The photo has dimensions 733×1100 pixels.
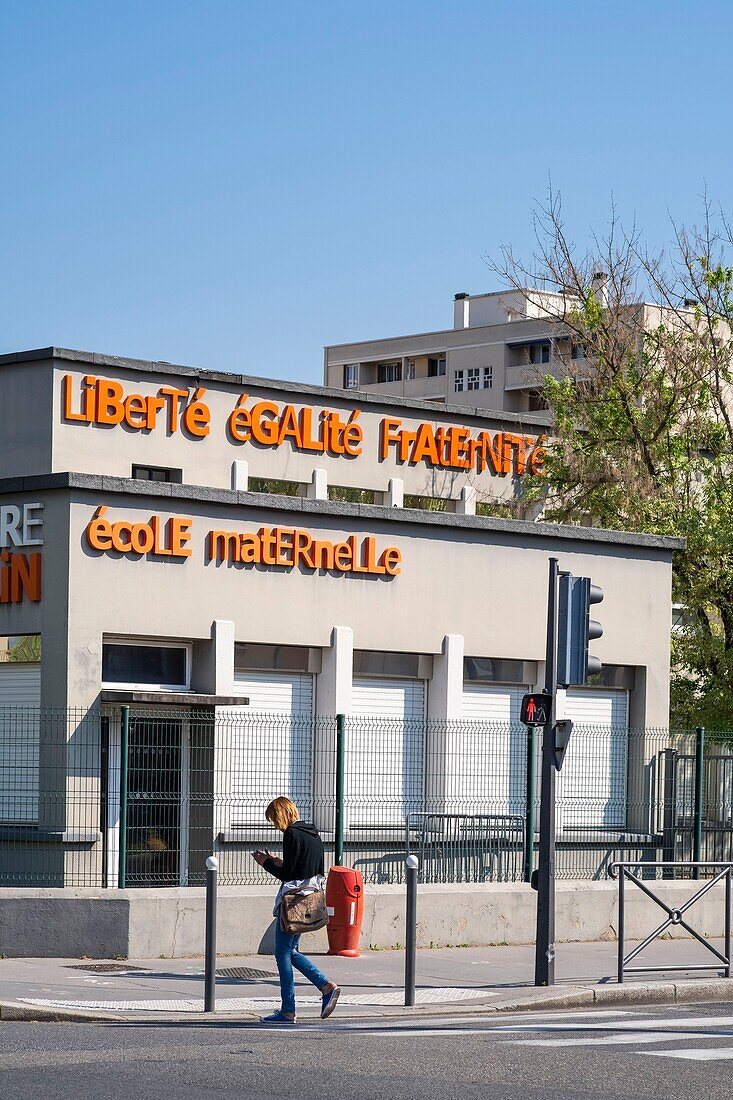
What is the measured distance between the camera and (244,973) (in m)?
15.4

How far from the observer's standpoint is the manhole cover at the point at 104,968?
15.1 meters

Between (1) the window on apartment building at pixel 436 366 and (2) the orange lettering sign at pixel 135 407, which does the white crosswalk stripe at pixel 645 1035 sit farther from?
(1) the window on apartment building at pixel 436 366

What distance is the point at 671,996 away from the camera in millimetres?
15023

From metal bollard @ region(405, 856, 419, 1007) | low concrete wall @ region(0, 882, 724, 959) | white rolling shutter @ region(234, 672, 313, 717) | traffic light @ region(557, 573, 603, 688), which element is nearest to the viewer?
metal bollard @ region(405, 856, 419, 1007)

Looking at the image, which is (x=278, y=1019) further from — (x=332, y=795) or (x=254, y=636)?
(x=254, y=636)

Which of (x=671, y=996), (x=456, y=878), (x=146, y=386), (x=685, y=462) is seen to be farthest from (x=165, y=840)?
(x=685, y=462)

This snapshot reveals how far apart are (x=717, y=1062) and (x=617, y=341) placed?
20.3 metres

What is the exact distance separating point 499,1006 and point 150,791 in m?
4.71

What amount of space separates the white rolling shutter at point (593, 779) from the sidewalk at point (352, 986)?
310cm

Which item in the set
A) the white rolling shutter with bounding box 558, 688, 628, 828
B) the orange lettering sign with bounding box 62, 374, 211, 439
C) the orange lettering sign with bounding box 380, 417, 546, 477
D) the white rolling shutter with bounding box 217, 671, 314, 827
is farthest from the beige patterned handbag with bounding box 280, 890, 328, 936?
the orange lettering sign with bounding box 380, 417, 546, 477

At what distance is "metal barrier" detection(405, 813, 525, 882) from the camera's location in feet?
62.0

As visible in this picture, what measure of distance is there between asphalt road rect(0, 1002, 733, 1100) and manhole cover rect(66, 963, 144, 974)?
104 inches

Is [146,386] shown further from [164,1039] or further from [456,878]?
[164,1039]

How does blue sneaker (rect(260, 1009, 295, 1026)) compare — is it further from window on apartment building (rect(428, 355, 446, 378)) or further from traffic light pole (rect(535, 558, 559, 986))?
window on apartment building (rect(428, 355, 446, 378))
